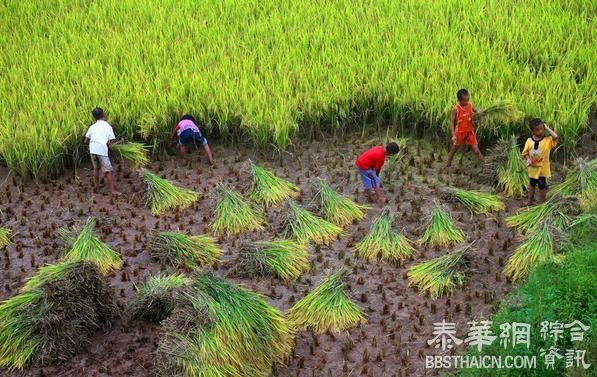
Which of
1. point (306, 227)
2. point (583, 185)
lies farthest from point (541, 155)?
point (306, 227)

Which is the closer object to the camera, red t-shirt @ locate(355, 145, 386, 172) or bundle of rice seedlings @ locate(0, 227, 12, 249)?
bundle of rice seedlings @ locate(0, 227, 12, 249)

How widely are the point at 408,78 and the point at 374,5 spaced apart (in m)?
1.92

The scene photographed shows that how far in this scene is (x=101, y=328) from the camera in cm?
475

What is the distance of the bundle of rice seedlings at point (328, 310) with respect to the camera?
468cm

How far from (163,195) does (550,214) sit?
2760mm

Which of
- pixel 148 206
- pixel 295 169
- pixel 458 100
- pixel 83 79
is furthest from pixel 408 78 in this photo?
pixel 83 79

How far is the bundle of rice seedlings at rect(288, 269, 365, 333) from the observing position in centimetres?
468

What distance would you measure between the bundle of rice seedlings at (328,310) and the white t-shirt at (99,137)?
2.26 metres

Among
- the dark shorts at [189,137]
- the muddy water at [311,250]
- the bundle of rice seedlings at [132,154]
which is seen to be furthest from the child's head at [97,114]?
the dark shorts at [189,137]

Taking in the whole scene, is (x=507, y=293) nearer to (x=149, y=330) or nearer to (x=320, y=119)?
(x=149, y=330)

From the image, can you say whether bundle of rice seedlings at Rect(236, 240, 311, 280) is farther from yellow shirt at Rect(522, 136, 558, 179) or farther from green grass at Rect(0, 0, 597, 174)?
yellow shirt at Rect(522, 136, 558, 179)

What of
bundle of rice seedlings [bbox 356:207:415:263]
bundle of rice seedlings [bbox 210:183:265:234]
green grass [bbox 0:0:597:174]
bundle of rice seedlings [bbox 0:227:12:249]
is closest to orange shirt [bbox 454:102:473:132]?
green grass [bbox 0:0:597:174]

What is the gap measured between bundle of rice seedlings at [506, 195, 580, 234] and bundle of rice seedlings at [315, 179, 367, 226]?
1073 millimetres

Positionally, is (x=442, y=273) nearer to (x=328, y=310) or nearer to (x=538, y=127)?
(x=328, y=310)
